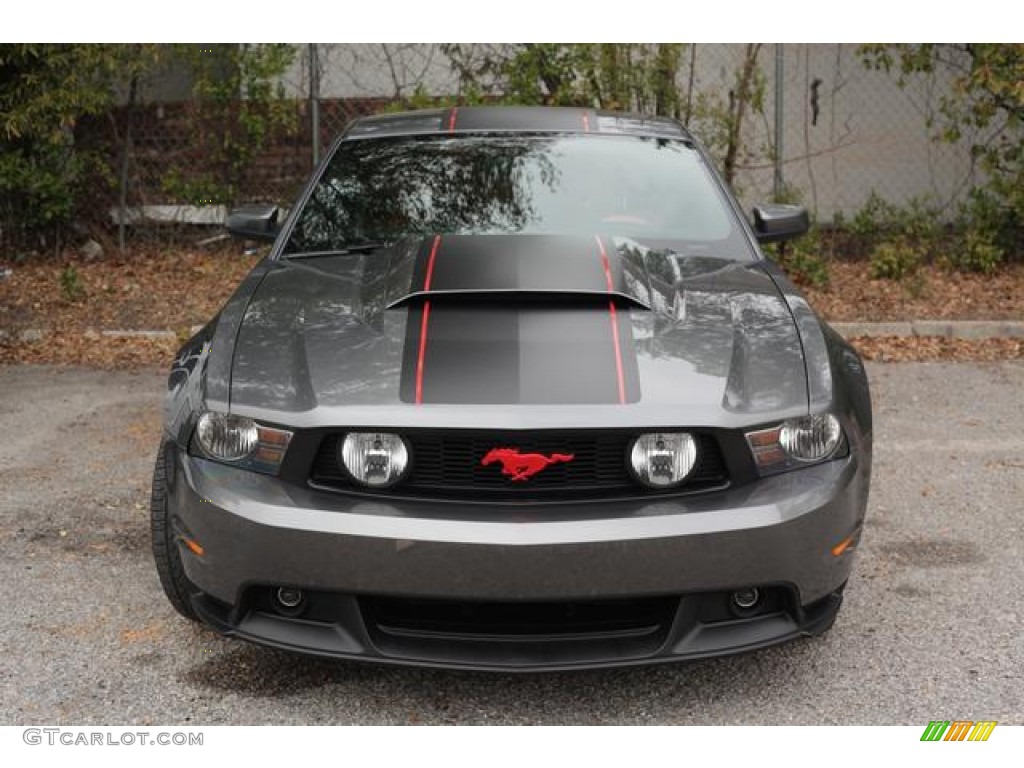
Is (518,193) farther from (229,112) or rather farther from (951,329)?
(229,112)

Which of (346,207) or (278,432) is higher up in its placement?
(346,207)

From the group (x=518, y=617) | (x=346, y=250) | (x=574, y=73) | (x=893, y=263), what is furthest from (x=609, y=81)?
(x=518, y=617)

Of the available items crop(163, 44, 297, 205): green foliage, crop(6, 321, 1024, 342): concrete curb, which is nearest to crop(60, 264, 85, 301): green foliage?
crop(6, 321, 1024, 342): concrete curb

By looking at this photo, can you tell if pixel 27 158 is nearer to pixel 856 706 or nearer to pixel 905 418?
pixel 905 418

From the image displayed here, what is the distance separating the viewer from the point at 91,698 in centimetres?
327

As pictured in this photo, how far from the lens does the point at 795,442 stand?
311 centimetres

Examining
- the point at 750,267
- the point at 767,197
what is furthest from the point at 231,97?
the point at 750,267

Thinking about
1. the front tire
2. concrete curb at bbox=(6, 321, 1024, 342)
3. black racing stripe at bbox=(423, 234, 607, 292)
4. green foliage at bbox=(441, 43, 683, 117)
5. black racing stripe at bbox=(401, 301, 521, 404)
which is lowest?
concrete curb at bbox=(6, 321, 1024, 342)

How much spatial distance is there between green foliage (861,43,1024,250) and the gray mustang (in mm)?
6234

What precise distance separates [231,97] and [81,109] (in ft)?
3.76

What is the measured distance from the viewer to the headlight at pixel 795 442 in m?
3.06

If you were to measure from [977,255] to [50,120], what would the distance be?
698 cm

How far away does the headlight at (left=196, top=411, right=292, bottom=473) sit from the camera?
305 cm
